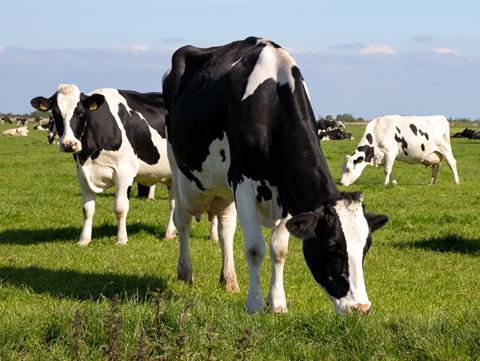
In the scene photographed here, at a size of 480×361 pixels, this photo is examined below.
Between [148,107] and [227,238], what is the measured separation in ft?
16.4

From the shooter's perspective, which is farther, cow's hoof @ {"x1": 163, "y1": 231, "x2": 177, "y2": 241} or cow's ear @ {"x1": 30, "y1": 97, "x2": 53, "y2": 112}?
cow's hoof @ {"x1": 163, "y1": 231, "x2": 177, "y2": 241}

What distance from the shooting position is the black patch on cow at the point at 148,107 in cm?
1317

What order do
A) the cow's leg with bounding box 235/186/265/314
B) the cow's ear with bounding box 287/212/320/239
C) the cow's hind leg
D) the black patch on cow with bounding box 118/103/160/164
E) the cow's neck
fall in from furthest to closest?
1. the black patch on cow with bounding box 118/103/160/164
2. the cow's hind leg
3. the cow's leg with bounding box 235/186/265/314
4. the cow's neck
5. the cow's ear with bounding box 287/212/320/239

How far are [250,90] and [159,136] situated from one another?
6.19 metres

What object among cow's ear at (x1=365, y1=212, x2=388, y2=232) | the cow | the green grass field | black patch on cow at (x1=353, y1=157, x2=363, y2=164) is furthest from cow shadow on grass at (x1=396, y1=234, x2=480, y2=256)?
black patch on cow at (x1=353, y1=157, x2=363, y2=164)

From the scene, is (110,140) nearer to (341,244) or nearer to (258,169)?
(258,169)

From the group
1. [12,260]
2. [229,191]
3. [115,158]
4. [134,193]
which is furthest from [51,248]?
[134,193]

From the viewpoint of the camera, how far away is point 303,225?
596cm

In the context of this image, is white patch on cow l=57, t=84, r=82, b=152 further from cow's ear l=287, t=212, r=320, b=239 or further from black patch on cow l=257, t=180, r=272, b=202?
cow's ear l=287, t=212, r=320, b=239

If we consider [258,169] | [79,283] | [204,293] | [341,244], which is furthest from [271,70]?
[79,283]

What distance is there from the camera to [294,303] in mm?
7645

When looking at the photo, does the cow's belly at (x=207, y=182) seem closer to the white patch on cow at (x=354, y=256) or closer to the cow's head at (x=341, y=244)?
the cow's head at (x=341, y=244)

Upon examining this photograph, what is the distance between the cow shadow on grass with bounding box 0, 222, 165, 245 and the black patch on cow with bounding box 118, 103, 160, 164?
1275mm

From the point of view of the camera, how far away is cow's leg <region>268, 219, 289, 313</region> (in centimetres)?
705
